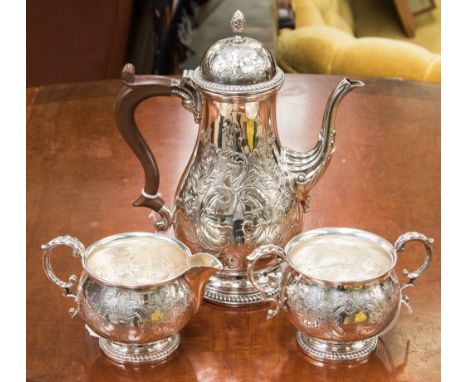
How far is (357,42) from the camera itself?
206 centimetres

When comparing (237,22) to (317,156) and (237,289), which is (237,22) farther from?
(237,289)

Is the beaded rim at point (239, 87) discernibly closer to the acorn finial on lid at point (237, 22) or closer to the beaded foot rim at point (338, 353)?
the acorn finial on lid at point (237, 22)

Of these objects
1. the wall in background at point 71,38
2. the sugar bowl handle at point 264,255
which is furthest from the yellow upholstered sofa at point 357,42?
the sugar bowl handle at point 264,255

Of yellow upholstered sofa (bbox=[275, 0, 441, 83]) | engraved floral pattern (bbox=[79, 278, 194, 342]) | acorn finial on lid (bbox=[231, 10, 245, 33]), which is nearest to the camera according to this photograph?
engraved floral pattern (bbox=[79, 278, 194, 342])

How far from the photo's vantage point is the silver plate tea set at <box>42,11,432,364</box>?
0.84 meters

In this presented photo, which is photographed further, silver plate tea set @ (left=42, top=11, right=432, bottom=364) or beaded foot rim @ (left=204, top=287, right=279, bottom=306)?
beaded foot rim @ (left=204, top=287, right=279, bottom=306)

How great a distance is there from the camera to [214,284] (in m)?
0.97

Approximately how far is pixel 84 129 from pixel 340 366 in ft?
2.16

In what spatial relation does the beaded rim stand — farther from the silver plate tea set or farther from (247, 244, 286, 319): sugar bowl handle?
(247, 244, 286, 319): sugar bowl handle

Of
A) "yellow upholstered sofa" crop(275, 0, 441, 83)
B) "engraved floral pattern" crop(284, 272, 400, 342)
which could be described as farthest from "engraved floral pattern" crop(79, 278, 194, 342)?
"yellow upholstered sofa" crop(275, 0, 441, 83)

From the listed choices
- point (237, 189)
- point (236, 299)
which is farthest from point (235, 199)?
point (236, 299)

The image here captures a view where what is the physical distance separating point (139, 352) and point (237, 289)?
0.46ft

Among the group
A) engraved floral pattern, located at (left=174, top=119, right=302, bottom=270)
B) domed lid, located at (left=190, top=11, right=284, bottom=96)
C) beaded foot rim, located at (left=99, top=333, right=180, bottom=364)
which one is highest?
domed lid, located at (left=190, top=11, right=284, bottom=96)

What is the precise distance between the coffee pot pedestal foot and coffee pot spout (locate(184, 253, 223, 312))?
0.09 meters
